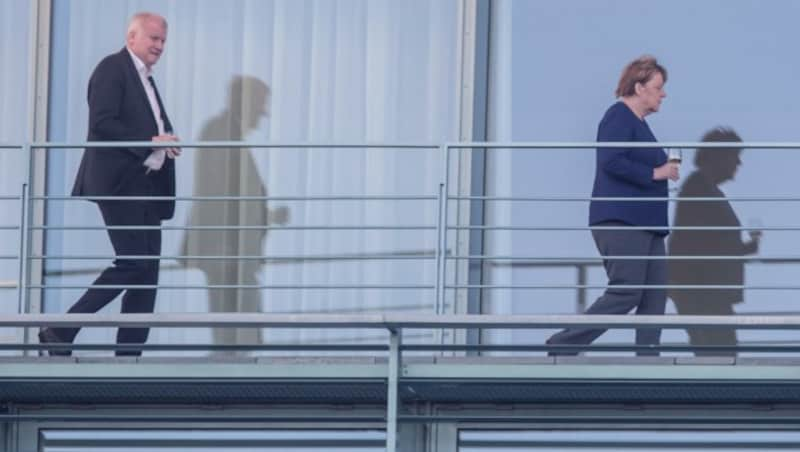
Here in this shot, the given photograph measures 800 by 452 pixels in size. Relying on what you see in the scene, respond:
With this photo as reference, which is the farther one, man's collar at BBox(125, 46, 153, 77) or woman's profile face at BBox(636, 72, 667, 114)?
man's collar at BBox(125, 46, 153, 77)

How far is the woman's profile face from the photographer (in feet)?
32.3

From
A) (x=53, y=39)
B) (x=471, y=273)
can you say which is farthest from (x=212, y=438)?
(x=53, y=39)

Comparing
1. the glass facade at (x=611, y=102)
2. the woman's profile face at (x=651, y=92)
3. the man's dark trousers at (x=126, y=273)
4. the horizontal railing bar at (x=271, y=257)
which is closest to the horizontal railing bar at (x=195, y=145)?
the man's dark trousers at (x=126, y=273)

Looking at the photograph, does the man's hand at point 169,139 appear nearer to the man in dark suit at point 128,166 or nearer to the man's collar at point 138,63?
the man in dark suit at point 128,166

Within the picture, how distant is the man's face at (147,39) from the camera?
10.0 m

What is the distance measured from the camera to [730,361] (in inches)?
372

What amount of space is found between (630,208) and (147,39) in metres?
2.25

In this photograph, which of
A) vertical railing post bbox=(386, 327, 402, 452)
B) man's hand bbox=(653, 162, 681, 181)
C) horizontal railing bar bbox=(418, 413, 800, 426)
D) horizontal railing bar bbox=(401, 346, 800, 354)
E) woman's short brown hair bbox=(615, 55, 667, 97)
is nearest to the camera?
vertical railing post bbox=(386, 327, 402, 452)

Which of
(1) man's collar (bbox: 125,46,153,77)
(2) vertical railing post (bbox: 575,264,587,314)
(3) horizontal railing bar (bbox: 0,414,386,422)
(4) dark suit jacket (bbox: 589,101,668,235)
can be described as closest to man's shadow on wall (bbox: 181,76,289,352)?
(3) horizontal railing bar (bbox: 0,414,386,422)

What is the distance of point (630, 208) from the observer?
32.1 ft

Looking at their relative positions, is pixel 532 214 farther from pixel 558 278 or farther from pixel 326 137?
pixel 326 137

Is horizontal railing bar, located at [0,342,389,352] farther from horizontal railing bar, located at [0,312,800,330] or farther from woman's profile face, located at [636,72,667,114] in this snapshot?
woman's profile face, located at [636,72,667,114]

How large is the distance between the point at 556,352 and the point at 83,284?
7.89 ft

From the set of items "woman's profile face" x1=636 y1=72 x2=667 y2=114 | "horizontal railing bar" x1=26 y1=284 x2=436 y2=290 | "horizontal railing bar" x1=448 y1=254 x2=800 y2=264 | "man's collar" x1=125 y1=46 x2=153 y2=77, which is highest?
"man's collar" x1=125 y1=46 x2=153 y2=77
